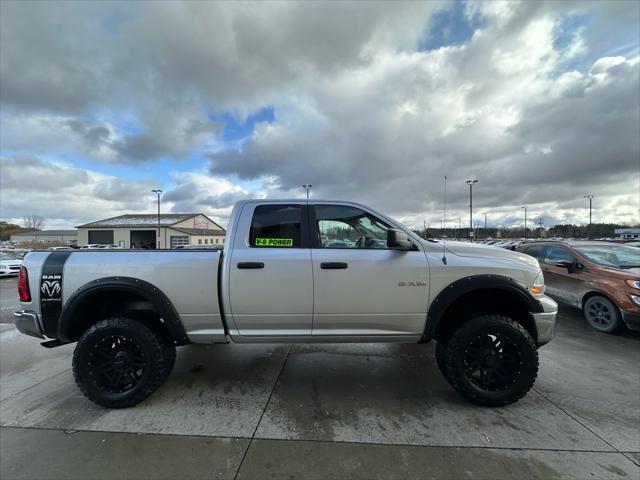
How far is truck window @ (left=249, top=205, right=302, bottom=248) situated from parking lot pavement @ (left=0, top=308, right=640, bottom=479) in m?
1.53

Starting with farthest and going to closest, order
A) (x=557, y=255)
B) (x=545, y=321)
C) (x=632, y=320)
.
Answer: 1. (x=557, y=255)
2. (x=632, y=320)
3. (x=545, y=321)

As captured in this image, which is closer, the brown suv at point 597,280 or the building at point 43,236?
the brown suv at point 597,280

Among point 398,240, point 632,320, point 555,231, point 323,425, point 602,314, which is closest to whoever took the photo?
point 323,425

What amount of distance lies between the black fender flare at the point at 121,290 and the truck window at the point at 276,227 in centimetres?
97

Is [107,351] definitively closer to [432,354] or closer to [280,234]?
[280,234]

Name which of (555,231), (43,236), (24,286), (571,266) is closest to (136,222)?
(24,286)

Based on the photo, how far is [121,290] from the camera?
3.03 meters

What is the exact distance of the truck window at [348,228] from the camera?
318 centimetres

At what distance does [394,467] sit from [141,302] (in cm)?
271

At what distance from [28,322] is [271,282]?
2.37 m

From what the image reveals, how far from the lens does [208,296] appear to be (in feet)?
9.97

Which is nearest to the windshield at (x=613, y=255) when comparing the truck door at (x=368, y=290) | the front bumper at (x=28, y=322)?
the truck door at (x=368, y=290)

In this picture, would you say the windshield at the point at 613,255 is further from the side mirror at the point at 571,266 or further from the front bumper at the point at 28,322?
the front bumper at the point at 28,322

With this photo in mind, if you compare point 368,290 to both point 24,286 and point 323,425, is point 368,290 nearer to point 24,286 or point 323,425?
point 323,425
